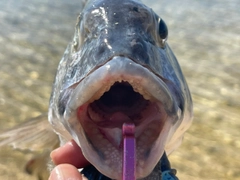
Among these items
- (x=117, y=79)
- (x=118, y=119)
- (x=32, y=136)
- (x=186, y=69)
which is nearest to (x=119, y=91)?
(x=118, y=119)

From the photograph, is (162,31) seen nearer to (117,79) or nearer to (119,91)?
(119,91)

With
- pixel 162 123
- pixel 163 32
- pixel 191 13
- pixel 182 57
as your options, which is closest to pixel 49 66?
pixel 182 57

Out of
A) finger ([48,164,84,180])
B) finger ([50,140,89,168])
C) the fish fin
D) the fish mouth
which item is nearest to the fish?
the fish mouth

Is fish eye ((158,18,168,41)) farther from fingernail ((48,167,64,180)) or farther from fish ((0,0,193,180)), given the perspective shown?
fingernail ((48,167,64,180))

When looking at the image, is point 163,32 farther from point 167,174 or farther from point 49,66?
point 49,66

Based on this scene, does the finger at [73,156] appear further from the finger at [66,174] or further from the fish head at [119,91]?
the fish head at [119,91]

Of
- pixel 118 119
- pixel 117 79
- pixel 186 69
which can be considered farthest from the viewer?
pixel 186 69

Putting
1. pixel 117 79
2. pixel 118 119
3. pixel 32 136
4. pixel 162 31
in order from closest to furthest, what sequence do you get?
pixel 117 79 → pixel 118 119 → pixel 162 31 → pixel 32 136
